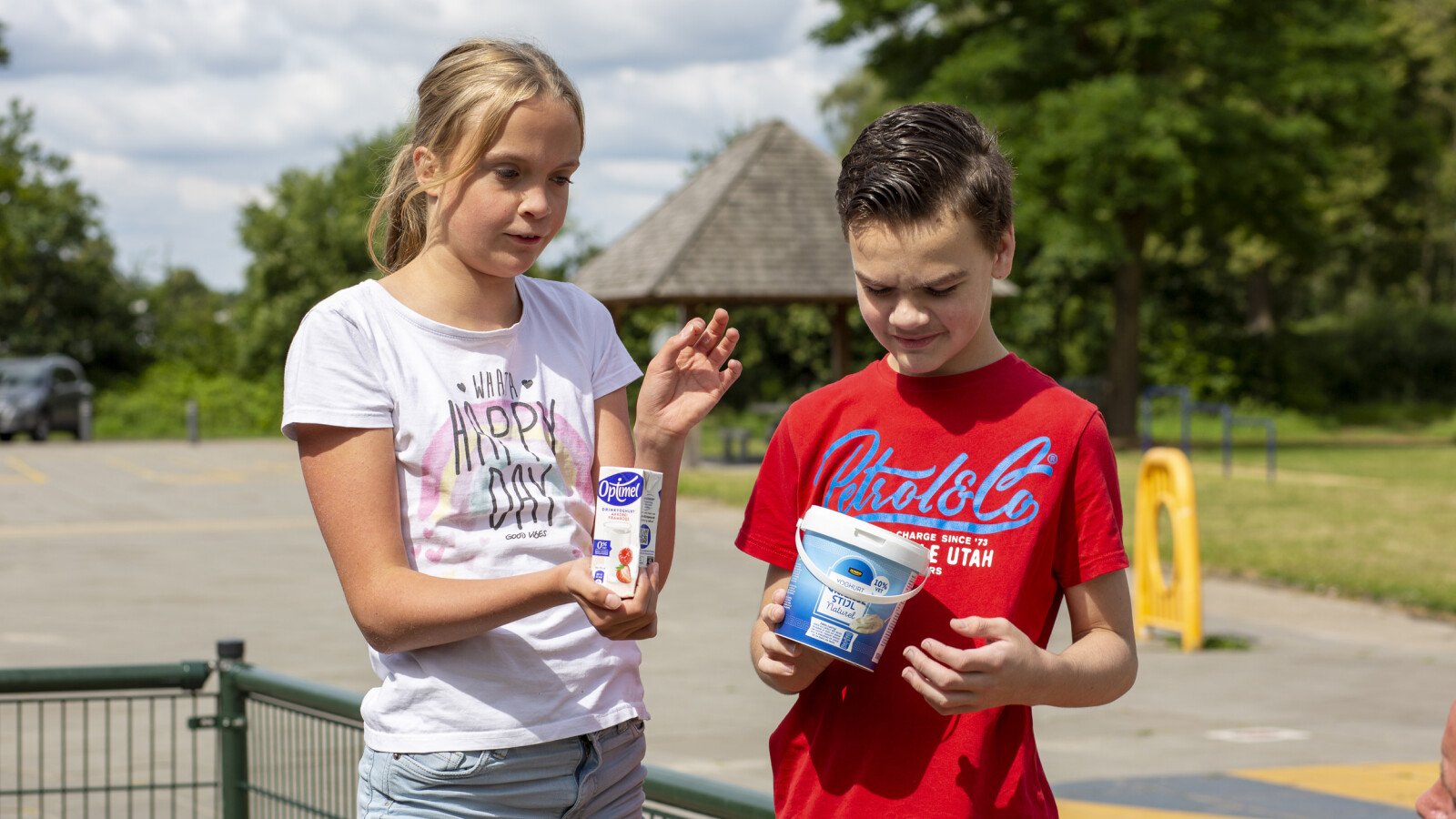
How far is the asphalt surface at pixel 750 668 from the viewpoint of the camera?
6836 mm

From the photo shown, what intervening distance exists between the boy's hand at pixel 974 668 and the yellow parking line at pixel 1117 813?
171 inches

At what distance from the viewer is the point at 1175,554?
1078 centimetres

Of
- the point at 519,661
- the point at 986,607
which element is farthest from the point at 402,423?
the point at 986,607

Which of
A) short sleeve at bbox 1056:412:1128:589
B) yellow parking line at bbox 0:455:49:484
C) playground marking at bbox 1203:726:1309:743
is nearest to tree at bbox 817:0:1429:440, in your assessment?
yellow parking line at bbox 0:455:49:484

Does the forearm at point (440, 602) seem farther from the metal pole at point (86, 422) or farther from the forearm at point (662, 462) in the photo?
the metal pole at point (86, 422)

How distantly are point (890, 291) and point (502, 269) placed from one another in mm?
572

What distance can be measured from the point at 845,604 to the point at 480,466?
1.86 ft

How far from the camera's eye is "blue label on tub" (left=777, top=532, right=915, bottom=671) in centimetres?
199

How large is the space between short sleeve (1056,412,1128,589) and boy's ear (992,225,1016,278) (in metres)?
0.24

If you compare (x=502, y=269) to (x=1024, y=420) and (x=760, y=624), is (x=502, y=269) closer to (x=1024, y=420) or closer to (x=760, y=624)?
(x=760, y=624)

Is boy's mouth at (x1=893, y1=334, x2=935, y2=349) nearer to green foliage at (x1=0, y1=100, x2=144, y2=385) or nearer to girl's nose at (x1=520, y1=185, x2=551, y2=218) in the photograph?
girl's nose at (x1=520, y1=185, x2=551, y2=218)

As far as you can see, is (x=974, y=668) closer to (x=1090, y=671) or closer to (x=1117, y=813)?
(x=1090, y=671)

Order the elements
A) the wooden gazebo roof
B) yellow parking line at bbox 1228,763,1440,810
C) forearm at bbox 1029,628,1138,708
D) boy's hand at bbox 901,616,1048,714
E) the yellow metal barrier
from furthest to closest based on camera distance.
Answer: the wooden gazebo roof < the yellow metal barrier < yellow parking line at bbox 1228,763,1440,810 < forearm at bbox 1029,628,1138,708 < boy's hand at bbox 901,616,1048,714

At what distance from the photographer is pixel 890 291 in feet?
6.98
